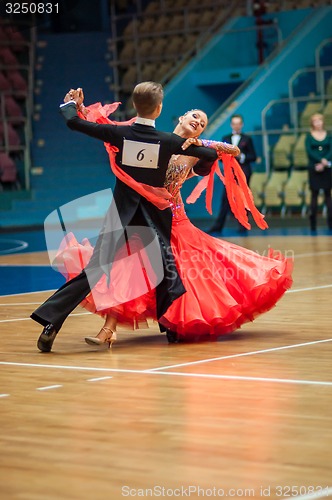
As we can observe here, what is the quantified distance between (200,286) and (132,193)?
2.30 ft

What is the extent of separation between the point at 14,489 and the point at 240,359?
8.57ft

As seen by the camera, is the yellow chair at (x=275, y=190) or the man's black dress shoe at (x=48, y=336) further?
the yellow chair at (x=275, y=190)

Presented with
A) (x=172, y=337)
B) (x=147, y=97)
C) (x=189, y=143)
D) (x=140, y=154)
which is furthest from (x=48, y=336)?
(x=147, y=97)

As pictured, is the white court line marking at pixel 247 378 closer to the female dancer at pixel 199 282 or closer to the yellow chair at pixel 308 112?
the female dancer at pixel 199 282

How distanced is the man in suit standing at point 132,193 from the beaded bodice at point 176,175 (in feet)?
0.74

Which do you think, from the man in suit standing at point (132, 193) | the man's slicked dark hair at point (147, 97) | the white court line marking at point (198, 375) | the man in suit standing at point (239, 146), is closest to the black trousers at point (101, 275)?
the man in suit standing at point (132, 193)

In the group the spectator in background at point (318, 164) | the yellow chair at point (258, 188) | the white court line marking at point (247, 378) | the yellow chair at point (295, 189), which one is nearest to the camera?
the white court line marking at point (247, 378)

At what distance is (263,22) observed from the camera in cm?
2148

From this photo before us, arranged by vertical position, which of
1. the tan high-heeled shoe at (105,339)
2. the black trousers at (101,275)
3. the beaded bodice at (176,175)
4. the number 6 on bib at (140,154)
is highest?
the number 6 on bib at (140,154)

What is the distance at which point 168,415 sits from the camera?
455 cm

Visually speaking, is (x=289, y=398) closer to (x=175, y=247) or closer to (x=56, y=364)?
(x=56, y=364)

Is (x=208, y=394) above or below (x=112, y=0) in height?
below

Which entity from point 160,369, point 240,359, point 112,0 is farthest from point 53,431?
point 112,0

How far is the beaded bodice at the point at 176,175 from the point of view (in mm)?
6777
